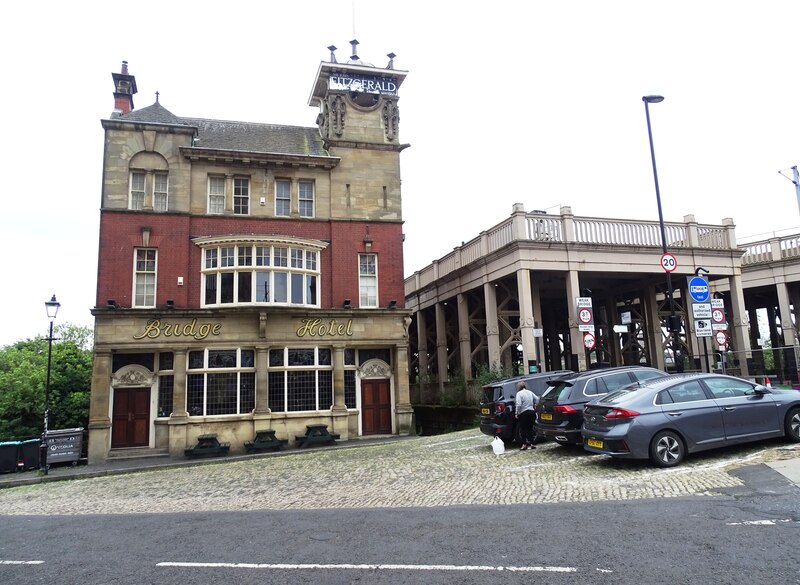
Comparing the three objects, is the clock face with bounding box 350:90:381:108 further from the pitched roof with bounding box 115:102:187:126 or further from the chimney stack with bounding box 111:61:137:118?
the chimney stack with bounding box 111:61:137:118

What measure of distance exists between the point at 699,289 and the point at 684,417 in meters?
6.37

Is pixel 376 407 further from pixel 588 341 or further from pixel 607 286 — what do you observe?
pixel 607 286

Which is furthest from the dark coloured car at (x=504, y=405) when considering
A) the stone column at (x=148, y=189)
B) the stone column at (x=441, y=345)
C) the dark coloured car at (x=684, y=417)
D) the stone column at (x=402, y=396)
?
the stone column at (x=148, y=189)

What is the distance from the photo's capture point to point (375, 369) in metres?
22.7

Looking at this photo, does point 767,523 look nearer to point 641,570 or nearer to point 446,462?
point 641,570

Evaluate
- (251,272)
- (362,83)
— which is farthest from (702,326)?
(362,83)

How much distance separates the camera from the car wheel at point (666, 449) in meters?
9.82

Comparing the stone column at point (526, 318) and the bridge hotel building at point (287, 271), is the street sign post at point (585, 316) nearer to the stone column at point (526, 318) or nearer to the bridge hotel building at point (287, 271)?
the bridge hotel building at point (287, 271)

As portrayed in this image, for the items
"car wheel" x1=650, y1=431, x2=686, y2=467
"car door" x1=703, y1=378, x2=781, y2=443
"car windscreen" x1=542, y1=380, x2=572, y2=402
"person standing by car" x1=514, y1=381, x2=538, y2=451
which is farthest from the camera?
"person standing by car" x1=514, y1=381, x2=538, y2=451

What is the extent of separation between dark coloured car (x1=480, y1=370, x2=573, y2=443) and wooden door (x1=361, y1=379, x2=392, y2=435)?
818 centimetres

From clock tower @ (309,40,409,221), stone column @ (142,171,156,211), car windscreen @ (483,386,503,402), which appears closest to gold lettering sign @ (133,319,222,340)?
stone column @ (142,171,156,211)

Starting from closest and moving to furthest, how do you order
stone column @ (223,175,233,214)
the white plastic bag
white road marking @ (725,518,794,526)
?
white road marking @ (725,518,794,526), the white plastic bag, stone column @ (223,175,233,214)

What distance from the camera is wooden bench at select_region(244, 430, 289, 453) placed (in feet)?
65.3

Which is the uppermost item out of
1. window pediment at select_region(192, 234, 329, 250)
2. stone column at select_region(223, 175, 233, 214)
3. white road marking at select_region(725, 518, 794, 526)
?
stone column at select_region(223, 175, 233, 214)
